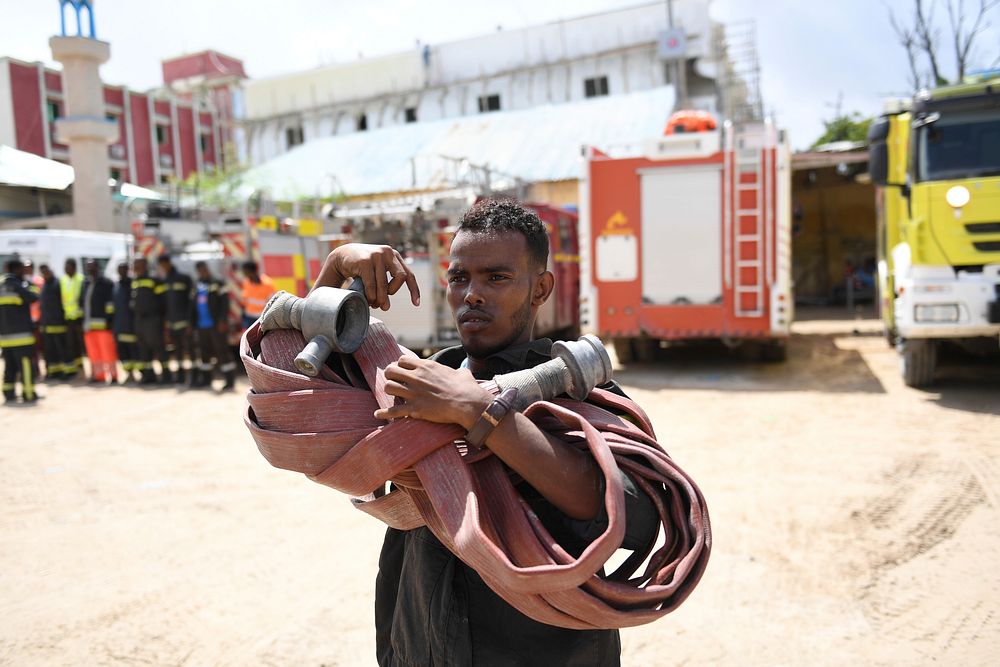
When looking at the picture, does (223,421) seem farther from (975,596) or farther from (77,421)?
(975,596)

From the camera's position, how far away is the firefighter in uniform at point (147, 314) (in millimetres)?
10078

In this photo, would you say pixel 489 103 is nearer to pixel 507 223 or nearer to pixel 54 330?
pixel 54 330

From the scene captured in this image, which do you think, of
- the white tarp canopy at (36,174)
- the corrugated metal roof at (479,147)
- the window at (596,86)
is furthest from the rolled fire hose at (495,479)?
the window at (596,86)

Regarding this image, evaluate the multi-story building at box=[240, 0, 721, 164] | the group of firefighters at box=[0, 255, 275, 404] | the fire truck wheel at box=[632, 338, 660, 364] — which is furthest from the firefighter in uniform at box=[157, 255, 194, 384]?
the multi-story building at box=[240, 0, 721, 164]

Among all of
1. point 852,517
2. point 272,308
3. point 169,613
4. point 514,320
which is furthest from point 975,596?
point 169,613

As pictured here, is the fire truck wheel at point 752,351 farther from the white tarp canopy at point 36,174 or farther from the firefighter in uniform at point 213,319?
the white tarp canopy at point 36,174

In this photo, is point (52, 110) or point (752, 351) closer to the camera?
point (752, 351)

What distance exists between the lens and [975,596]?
11.2ft

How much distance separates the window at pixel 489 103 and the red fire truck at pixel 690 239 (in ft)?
70.0

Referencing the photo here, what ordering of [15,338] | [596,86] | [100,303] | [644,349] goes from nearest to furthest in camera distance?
[15,338] → [100,303] → [644,349] → [596,86]

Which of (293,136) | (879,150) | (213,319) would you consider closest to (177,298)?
(213,319)

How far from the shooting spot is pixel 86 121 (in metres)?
18.8

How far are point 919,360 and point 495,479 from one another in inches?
322

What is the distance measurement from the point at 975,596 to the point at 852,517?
3.37 feet
